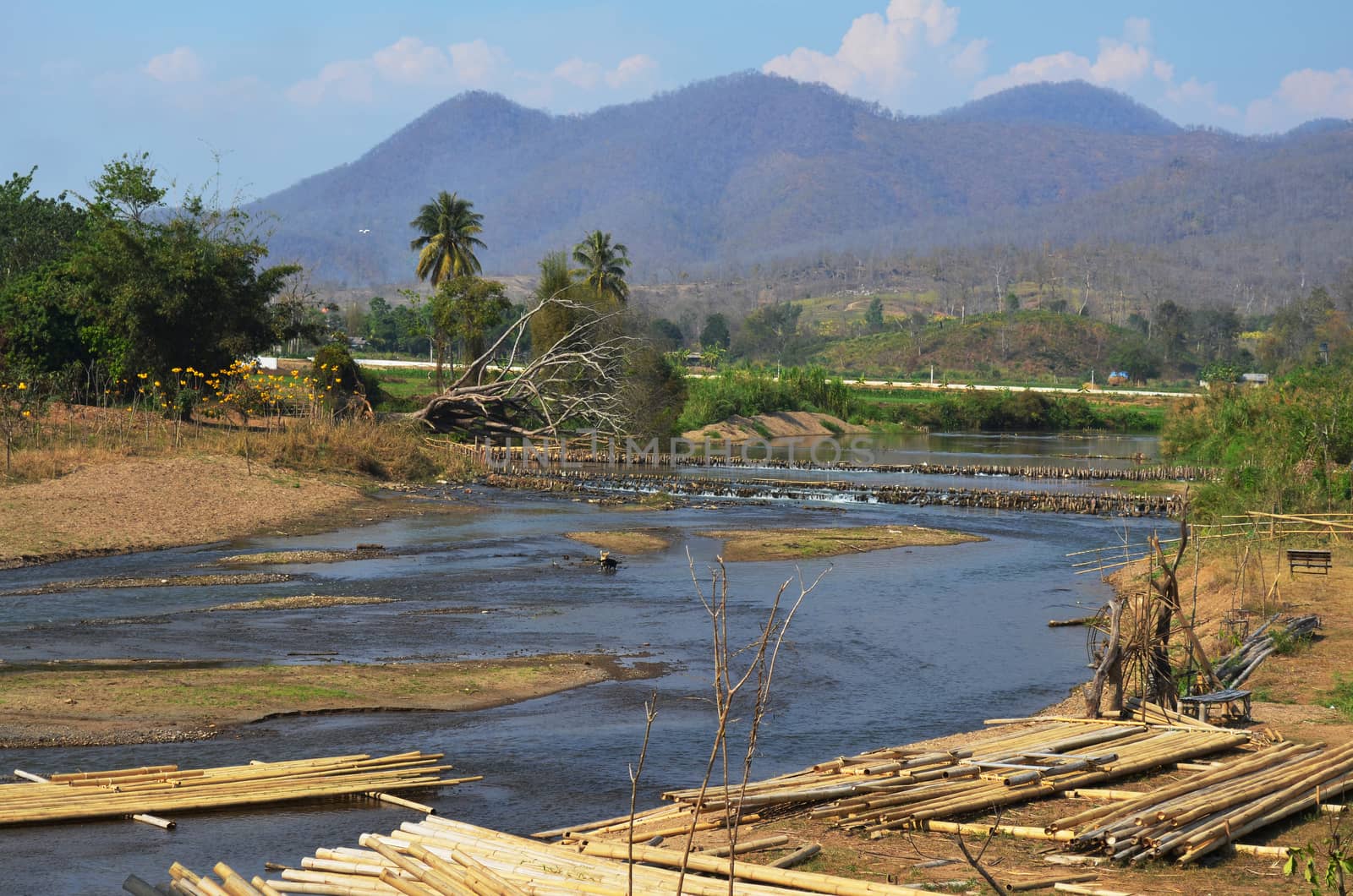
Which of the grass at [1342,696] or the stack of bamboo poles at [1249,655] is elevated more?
the stack of bamboo poles at [1249,655]

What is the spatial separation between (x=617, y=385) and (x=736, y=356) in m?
116

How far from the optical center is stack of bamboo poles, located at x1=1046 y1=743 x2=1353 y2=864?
9.91 metres

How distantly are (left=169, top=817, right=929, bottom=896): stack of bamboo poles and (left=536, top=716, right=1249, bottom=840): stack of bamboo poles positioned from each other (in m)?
0.90

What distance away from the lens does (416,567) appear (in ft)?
89.7

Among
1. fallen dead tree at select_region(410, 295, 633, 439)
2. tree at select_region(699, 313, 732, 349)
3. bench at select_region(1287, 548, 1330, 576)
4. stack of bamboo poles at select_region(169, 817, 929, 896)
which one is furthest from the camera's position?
tree at select_region(699, 313, 732, 349)

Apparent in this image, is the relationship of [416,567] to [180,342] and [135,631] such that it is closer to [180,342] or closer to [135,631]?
[135,631]

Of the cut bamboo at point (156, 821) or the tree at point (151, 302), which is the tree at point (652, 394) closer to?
the tree at point (151, 302)

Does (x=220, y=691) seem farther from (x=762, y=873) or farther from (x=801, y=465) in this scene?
(x=801, y=465)

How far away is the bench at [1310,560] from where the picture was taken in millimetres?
23609

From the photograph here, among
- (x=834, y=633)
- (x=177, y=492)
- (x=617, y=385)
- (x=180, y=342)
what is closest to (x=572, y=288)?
(x=617, y=385)

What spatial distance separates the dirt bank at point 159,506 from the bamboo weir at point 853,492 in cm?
1005

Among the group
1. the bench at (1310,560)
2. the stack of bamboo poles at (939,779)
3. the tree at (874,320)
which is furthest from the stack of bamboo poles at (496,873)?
the tree at (874,320)

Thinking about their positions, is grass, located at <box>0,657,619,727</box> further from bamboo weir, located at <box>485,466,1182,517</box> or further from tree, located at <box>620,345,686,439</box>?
tree, located at <box>620,345,686,439</box>

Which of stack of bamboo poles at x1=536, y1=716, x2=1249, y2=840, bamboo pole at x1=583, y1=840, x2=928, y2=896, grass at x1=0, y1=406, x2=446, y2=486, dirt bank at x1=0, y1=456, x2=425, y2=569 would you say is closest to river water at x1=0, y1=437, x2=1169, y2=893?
dirt bank at x1=0, y1=456, x2=425, y2=569
